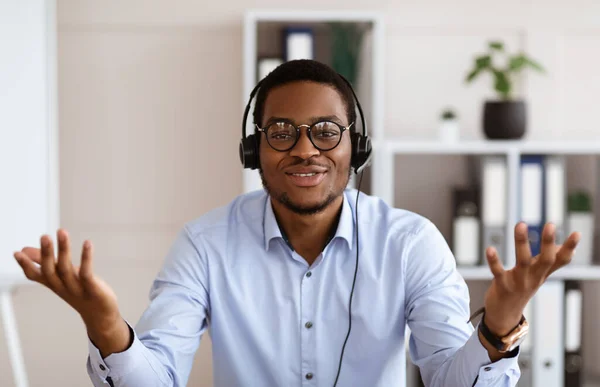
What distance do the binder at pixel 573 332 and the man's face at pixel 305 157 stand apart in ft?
4.98

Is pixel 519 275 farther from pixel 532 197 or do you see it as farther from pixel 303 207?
pixel 532 197

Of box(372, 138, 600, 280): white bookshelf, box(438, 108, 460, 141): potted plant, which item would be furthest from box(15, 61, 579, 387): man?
box(438, 108, 460, 141): potted plant

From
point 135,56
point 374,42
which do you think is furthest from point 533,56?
point 135,56

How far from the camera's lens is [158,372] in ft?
4.25

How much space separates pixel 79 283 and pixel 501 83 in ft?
6.60

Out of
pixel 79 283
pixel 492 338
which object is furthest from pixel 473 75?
pixel 79 283

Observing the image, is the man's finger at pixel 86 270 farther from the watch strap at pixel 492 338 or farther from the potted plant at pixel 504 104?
the potted plant at pixel 504 104

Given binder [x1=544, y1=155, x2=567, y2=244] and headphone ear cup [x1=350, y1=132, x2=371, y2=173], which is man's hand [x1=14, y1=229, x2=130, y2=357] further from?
binder [x1=544, y1=155, x2=567, y2=244]

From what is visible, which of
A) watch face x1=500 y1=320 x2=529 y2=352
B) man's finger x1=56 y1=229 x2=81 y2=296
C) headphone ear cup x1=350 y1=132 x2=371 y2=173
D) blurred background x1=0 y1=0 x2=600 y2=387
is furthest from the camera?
blurred background x1=0 y1=0 x2=600 y2=387

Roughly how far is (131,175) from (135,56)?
473 millimetres

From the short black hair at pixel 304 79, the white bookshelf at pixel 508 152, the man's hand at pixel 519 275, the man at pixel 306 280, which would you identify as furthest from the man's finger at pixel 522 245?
the white bookshelf at pixel 508 152

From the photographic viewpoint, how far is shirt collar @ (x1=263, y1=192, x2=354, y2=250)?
1541 millimetres

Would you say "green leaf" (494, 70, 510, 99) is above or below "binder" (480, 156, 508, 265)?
above

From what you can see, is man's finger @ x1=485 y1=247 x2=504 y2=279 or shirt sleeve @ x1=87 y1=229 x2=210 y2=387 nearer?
man's finger @ x1=485 y1=247 x2=504 y2=279
